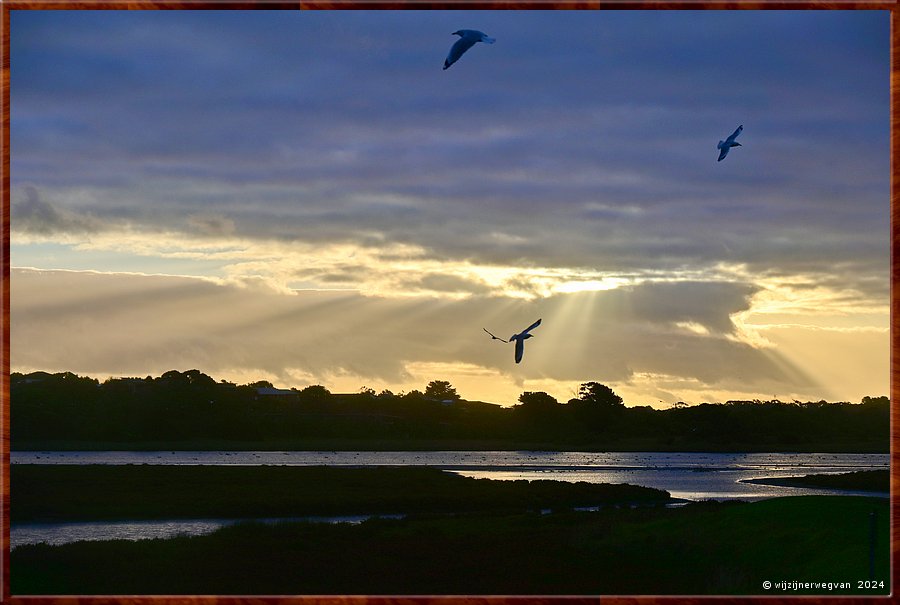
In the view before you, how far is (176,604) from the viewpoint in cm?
1408

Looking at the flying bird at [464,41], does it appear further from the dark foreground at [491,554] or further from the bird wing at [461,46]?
the dark foreground at [491,554]

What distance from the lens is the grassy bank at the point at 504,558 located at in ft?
103

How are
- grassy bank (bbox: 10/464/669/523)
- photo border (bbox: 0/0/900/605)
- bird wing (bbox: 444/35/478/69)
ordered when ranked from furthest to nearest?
grassy bank (bbox: 10/464/669/523)
bird wing (bbox: 444/35/478/69)
photo border (bbox: 0/0/900/605)

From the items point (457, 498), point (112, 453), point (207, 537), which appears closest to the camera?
point (207, 537)

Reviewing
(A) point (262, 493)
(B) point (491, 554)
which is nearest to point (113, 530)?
(A) point (262, 493)

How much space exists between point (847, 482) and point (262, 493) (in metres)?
53.6

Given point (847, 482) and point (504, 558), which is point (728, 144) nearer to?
point (504, 558)

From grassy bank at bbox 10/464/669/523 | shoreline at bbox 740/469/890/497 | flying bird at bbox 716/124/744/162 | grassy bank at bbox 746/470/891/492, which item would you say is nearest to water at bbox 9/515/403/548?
grassy bank at bbox 10/464/669/523

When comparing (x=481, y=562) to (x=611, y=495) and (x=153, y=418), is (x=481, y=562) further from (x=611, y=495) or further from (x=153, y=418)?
(x=153, y=418)

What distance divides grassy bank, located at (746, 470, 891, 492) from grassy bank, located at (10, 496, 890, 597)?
48.1 meters

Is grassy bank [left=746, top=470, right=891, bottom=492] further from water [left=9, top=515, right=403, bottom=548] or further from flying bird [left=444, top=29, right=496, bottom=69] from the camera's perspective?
flying bird [left=444, top=29, right=496, bottom=69]

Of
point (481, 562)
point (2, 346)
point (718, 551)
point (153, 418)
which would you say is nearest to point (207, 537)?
point (481, 562)

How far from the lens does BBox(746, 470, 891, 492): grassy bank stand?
85.5 meters

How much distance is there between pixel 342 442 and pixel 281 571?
477 ft
